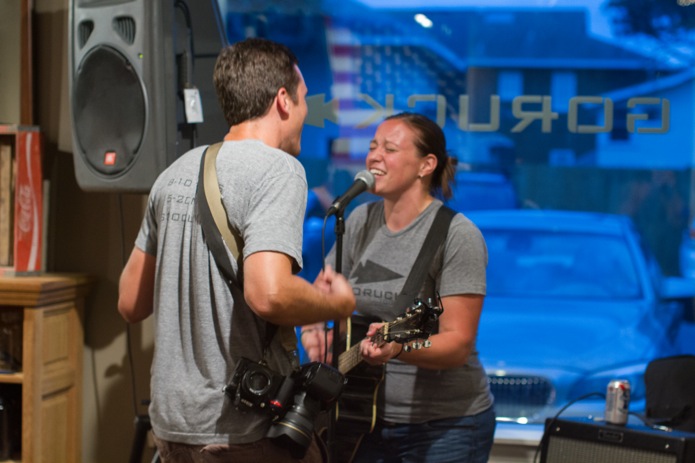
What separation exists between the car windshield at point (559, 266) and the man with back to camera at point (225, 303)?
6.51 feet

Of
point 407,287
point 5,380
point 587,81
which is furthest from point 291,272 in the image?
point 587,81

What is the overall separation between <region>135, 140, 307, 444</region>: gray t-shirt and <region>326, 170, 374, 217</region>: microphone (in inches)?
14.2

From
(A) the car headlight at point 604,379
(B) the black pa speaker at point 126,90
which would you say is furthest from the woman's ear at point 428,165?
(A) the car headlight at point 604,379

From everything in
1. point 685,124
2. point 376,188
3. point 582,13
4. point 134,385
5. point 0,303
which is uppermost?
point 582,13

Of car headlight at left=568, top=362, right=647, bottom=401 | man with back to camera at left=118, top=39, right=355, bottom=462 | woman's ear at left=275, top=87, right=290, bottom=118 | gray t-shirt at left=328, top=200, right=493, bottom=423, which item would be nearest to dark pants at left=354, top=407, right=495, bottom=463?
gray t-shirt at left=328, top=200, right=493, bottom=423

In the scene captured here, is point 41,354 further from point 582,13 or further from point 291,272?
point 582,13

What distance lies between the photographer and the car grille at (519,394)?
3447mm

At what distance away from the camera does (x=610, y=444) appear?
2.56 m

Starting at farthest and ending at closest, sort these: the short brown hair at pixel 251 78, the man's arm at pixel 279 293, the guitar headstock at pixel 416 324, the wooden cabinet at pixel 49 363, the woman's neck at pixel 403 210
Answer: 1. the wooden cabinet at pixel 49 363
2. the woman's neck at pixel 403 210
3. the guitar headstock at pixel 416 324
4. the short brown hair at pixel 251 78
5. the man's arm at pixel 279 293

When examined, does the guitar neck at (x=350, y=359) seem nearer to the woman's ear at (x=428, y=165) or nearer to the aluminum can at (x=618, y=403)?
the woman's ear at (x=428, y=165)

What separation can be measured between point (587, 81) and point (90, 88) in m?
1.92

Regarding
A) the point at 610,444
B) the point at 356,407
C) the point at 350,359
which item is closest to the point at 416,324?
the point at 350,359

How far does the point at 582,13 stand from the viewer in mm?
3500

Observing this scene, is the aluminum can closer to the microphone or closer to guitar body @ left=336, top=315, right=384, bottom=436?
guitar body @ left=336, top=315, right=384, bottom=436
